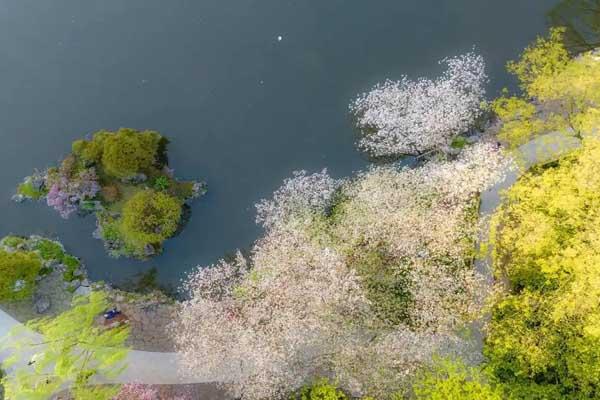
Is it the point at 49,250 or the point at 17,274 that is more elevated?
the point at 49,250

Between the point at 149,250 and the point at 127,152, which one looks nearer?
the point at 127,152

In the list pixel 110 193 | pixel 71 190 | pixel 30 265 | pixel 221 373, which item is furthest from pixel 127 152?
pixel 221 373

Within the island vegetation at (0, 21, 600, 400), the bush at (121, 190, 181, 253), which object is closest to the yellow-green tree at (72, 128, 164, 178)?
the island vegetation at (0, 21, 600, 400)

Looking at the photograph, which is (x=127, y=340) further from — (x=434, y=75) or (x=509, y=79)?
(x=509, y=79)

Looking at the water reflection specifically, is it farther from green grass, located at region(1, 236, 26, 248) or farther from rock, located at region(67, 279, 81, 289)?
green grass, located at region(1, 236, 26, 248)

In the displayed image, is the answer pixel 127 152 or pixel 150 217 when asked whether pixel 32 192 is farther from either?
pixel 150 217

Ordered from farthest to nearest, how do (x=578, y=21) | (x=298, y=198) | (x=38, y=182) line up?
(x=38, y=182) < (x=578, y=21) < (x=298, y=198)

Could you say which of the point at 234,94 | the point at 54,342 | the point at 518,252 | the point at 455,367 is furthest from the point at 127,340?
the point at 518,252
